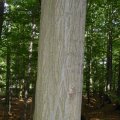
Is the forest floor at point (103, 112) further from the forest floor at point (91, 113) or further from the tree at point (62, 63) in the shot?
the tree at point (62, 63)

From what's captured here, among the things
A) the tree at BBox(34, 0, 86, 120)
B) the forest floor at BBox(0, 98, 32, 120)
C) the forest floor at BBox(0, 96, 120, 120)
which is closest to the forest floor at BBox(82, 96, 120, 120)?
the forest floor at BBox(0, 96, 120, 120)

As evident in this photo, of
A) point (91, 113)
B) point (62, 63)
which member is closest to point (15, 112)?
point (91, 113)

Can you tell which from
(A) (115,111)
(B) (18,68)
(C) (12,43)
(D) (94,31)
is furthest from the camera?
(B) (18,68)

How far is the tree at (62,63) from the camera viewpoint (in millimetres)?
1570

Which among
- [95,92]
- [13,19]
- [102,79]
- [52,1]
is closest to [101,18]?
[102,79]

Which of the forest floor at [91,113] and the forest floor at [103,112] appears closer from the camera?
the forest floor at [91,113]

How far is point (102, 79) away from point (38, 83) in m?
A: 21.8

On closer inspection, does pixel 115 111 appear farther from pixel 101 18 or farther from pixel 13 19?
pixel 13 19

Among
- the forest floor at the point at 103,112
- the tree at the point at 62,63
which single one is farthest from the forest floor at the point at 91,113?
the tree at the point at 62,63

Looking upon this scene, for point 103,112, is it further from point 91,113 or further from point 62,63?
point 62,63

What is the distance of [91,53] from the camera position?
19.3 meters

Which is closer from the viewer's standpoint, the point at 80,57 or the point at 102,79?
the point at 80,57

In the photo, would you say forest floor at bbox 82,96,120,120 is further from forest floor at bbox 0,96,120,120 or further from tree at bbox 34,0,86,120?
tree at bbox 34,0,86,120

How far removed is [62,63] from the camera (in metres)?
1.58
